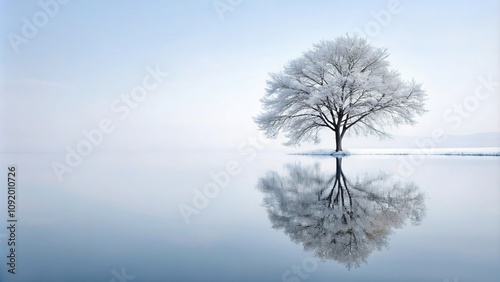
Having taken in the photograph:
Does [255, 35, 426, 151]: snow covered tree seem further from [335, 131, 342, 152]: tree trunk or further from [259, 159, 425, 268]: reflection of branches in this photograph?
[259, 159, 425, 268]: reflection of branches

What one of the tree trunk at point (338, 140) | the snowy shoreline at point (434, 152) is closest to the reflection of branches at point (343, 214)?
the snowy shoreline at point (434, 152)

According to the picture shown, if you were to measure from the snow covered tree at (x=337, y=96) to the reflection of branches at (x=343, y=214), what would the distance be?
1566 centimetres

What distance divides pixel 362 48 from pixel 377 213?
68.6 ft

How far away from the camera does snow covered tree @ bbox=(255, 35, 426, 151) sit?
22.2 meters

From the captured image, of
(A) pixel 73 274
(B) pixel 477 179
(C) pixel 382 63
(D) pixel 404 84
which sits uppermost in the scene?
(C) pixel 382 63

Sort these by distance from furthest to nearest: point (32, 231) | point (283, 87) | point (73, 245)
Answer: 1. point (283, 87)
2. point (32, 231)
3. point (73, 245)

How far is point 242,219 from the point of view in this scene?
4.38 metres

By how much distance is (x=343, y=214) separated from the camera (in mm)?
4391

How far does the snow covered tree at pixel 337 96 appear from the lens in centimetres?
2219

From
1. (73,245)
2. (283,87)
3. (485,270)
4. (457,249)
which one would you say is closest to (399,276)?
(485,270)

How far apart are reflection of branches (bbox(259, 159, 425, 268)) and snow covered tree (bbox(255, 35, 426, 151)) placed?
51.4 feet

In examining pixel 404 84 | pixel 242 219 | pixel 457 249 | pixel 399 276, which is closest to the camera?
pixel 399 276

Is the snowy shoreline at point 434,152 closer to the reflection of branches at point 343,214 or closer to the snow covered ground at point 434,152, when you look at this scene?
the snow covered ground at point 434,152

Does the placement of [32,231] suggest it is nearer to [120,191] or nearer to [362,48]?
[120,191]
